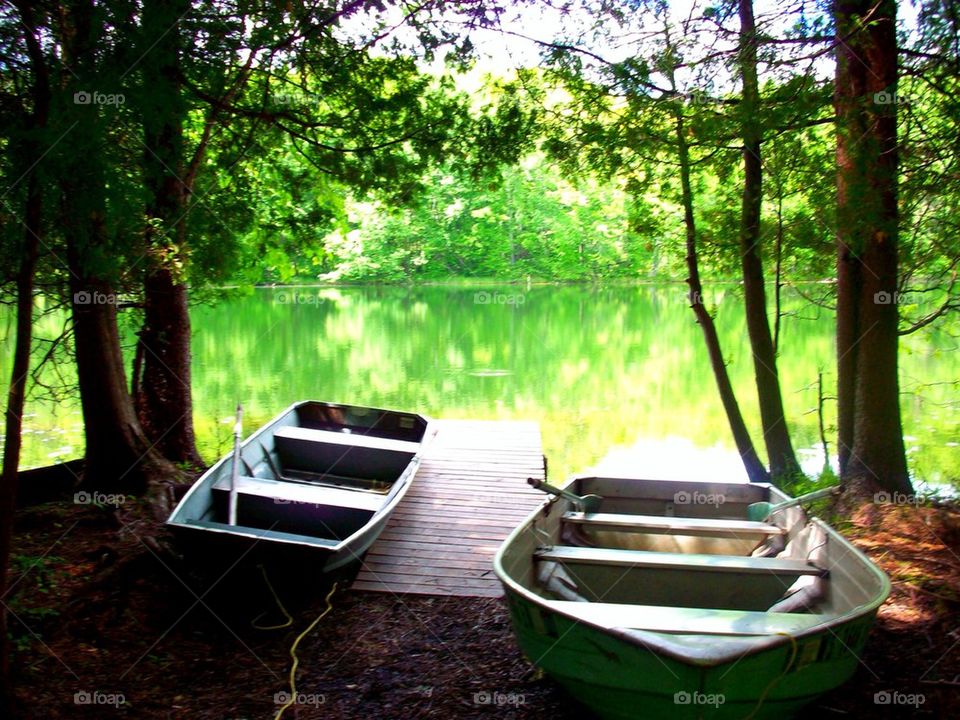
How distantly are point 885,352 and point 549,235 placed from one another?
76.6 ft

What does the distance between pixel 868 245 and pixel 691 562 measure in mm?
2654

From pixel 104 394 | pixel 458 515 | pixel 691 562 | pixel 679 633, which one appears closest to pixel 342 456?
pixel 458 515

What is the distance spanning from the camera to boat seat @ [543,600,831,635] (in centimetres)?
297

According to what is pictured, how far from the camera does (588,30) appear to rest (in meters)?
6.37

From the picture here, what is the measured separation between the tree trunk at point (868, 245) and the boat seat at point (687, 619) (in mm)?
2417

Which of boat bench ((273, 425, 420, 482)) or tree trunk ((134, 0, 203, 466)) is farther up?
tree trunk ((134, 0, 203, 466))

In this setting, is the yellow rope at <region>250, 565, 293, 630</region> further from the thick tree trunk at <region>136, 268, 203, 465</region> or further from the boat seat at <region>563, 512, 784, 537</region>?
the thick tree trunk at <region>136, 268, 203, 465</region>

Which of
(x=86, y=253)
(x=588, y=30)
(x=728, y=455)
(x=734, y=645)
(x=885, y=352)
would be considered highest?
(x=588, y=30)

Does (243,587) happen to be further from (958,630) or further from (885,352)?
(885,352)

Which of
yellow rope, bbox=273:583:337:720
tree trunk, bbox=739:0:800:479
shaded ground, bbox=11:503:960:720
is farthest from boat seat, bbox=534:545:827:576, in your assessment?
tree trunk, bbox=739:0:800:479

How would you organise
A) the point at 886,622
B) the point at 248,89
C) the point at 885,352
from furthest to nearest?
the point at 248,89
the point at 885,352
the point at 886,622

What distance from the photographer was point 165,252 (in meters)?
4.73

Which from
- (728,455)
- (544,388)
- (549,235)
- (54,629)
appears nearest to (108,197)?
(54,629)

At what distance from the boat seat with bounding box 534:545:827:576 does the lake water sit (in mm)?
3305
